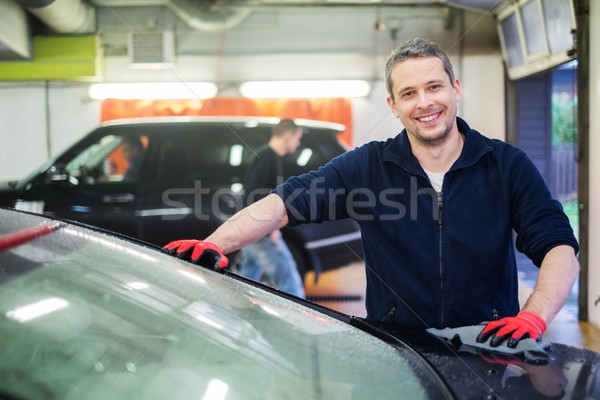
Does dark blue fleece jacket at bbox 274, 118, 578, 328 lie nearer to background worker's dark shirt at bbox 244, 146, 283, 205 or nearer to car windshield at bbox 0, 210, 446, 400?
car windshield at bbox 0, 210, 446, 400

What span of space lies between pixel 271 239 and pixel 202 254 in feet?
10.3

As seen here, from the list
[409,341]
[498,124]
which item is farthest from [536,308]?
[498,124]

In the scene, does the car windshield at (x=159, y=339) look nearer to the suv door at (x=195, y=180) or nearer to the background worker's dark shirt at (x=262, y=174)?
the background worker's dark shirt at (x=262, y=174)

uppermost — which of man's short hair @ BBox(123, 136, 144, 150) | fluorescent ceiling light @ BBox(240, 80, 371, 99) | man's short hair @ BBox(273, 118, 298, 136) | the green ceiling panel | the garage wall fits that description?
the green ceiling panel

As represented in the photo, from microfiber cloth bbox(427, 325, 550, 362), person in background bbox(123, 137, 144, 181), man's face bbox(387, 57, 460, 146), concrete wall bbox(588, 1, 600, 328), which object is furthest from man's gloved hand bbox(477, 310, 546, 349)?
person in background bbox(123, 137, 144, 181)

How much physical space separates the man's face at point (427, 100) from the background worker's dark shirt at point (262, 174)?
9.30ft

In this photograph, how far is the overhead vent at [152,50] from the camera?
24.7ft

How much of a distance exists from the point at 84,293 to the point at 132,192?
399cm

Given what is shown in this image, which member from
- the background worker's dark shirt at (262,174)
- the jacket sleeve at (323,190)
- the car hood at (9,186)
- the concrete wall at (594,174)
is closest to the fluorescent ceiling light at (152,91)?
the car hood at (9,186)

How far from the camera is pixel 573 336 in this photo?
4.76 m

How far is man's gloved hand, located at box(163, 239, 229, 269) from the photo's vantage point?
164 centimetres

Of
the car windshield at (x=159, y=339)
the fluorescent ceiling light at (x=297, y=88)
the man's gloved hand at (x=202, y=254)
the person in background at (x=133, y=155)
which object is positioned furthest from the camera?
the fluorescent ceiling light at (x=297, y=88)

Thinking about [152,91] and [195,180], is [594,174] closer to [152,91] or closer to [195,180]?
[195,180]

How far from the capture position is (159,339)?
49.4 inches
